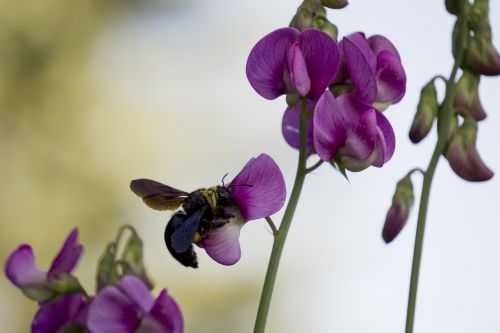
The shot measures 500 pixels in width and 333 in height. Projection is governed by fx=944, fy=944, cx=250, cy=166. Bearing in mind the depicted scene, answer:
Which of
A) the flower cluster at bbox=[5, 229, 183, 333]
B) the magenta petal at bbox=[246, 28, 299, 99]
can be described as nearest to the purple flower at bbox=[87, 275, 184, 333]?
the flower cluster at bbox=[5, 229, 183, 333]

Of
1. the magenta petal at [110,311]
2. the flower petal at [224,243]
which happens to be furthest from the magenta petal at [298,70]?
the magenta petal at [110,311]

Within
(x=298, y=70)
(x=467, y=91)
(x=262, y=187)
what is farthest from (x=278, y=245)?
(x=467, y=91)

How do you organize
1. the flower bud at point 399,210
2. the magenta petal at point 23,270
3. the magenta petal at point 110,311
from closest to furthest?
the magenta petal at point 110,311 → the magenta petal at point 23,270 → the flower bud at point 399,210

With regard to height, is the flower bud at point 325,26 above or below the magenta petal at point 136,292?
above

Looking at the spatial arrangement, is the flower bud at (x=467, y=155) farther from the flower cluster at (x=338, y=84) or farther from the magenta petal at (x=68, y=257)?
the magenta petal at (x=68, y=257)

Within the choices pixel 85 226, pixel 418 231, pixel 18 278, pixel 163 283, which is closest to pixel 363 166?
pixel 418 231

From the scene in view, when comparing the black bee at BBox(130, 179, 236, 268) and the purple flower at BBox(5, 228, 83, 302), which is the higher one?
the black bee at BBox(130, 179, 236, 268)

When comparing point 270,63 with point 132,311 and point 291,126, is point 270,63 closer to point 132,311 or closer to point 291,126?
point 291,126

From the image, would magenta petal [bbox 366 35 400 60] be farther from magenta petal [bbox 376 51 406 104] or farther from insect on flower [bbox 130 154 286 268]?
insect on flower [bbox 130 154 286 268]
